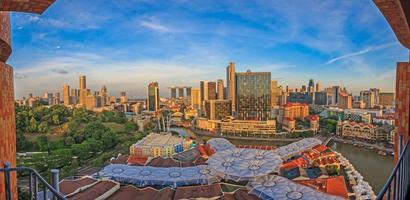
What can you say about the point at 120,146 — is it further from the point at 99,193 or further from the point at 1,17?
the point at 1,17

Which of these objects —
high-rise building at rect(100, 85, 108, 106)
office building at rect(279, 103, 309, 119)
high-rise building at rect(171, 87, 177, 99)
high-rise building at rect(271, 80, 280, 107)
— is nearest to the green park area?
high-rise building at rect(100, 85, 108, 106)

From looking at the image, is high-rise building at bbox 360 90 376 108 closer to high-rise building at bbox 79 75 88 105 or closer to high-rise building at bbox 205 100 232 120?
high-rise building at bbox 205 100 232 120

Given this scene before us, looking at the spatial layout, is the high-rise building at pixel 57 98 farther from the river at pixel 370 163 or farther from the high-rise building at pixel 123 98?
the river at pixel 370 163

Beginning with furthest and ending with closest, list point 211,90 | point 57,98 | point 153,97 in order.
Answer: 1. point 153,97
2. point 211,90
3. point 57,98

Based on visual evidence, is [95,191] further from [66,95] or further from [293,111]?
[293,111]

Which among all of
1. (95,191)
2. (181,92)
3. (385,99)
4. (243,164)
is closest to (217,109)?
(243,164)

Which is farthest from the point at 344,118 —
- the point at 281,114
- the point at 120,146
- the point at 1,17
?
the point at 1,17
